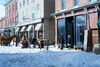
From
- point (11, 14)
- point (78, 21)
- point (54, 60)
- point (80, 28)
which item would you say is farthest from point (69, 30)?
point (11, 14)

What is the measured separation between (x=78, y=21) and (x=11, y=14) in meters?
32.7

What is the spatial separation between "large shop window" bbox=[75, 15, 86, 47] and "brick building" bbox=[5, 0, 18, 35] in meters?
26.7

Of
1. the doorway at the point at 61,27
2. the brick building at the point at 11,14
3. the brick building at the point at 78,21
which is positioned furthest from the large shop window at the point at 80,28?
the brick building at the point at 11,14

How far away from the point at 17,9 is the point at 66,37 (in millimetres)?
24131

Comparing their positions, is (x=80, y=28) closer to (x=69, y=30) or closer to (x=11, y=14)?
(x=69, y=30)

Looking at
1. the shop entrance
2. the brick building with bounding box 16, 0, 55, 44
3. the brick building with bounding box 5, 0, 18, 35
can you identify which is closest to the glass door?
the shop entrance

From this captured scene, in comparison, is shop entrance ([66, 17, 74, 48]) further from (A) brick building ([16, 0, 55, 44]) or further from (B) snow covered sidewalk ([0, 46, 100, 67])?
(B) snow covered sidewalk ([0, 46, 100, 67])

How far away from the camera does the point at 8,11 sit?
52.8m

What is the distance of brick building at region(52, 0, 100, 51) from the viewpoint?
1740 centimetres

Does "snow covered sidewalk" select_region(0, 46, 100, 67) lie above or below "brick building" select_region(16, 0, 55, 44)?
below

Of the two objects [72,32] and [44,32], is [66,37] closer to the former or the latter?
[72,32]

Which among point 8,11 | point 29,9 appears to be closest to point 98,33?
point 29,9

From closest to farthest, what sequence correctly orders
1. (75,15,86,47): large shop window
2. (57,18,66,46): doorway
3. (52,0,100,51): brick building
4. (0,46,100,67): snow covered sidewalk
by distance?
(0,46,100,67): snow covered sidewalk → (52,0,100,51): brick building → (75,15,86,47): large shop window → (57,18,66,46): doorway

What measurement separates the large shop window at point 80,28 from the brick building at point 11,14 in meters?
26.7
